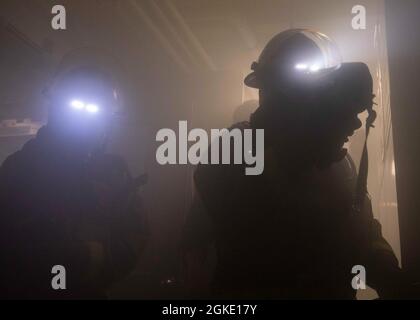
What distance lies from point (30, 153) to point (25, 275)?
242 millimetres

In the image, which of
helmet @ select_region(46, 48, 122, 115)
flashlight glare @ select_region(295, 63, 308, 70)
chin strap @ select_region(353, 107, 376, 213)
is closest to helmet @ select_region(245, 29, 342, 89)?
flashlight glare @ select_region(295, 63, 308, 70)

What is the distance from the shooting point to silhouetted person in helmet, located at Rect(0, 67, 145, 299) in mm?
596

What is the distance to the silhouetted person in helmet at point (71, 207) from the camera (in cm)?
60

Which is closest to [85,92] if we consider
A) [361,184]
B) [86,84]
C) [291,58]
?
[86,84]

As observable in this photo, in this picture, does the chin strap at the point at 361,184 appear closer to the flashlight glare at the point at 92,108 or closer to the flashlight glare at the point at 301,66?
the flashlight glare at the point at 301,66

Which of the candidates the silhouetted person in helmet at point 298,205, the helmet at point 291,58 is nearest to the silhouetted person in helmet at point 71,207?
the silhouetted person in helmet at point 298,205

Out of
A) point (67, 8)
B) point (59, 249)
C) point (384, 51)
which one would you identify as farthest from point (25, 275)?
point (384, 51)

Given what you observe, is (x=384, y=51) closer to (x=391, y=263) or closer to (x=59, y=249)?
(x=391, y=263)

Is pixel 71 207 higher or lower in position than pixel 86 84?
lower

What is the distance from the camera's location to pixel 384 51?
646mm

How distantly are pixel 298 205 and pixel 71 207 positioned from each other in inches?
17.2

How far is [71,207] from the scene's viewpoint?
603 millimetres

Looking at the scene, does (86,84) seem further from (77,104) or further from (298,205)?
(298,205)

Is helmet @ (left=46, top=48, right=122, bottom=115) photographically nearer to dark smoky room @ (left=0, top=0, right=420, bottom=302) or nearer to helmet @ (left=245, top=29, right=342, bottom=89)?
dark smoky room @ (left=0, top=0, right=420, bottom=302)
